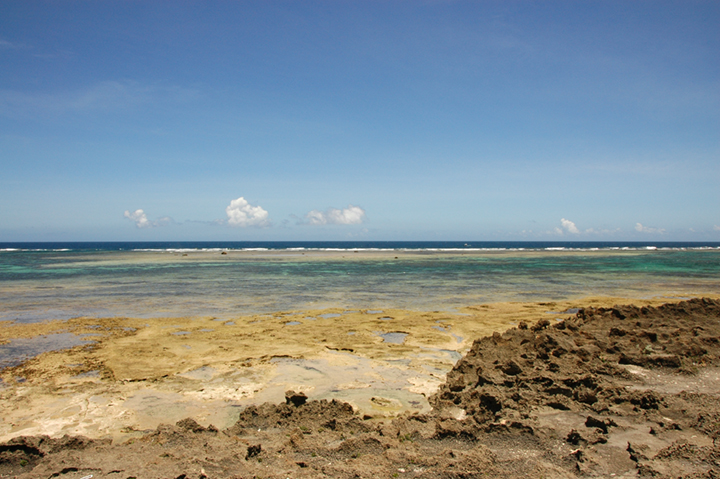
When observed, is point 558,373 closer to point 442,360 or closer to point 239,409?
point 442,360

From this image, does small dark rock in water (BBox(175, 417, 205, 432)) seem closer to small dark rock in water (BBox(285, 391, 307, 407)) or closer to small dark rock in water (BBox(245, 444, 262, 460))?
small dark rock in water (BBox(245, 444, 262, 460))

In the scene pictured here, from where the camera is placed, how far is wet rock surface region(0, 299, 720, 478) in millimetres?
4395

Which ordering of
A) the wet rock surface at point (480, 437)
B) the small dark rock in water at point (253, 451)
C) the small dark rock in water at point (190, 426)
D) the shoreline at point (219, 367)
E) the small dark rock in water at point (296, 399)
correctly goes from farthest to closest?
the shoreline at point (219, 367) < the small dark rock in water at point (296, 399) < the small dark rock in water at point (190, 426) < the small dark rock in water at point (253, 451) < the wet rock surface at point (480, 437)

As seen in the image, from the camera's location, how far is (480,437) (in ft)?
16.9

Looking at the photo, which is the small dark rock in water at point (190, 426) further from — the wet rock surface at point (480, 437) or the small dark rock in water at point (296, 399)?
the small dark rock in water at point (296, 399)

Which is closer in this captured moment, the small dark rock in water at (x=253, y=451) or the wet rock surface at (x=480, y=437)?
the wet rock surface at (x=480, y=437)

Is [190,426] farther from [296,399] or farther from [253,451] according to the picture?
[296,399]

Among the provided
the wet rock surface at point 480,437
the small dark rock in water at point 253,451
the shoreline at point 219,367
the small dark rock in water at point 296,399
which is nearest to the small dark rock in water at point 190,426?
the wet rock surface at point 480,437

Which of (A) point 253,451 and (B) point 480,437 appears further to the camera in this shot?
(B) point 480,437

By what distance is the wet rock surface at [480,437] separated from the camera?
14.4 feet

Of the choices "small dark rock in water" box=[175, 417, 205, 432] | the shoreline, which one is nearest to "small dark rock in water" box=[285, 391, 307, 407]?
the shoreline

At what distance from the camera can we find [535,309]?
15.8 m

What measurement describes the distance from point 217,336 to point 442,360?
6.45m

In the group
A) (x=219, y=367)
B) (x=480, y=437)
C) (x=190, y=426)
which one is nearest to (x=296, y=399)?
(x=190, y=426)
